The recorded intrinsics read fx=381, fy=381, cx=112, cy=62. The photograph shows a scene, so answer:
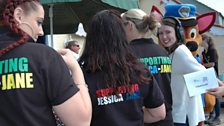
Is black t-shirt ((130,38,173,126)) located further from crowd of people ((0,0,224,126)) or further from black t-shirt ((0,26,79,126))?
black t-shirt ((0,26,79,126))

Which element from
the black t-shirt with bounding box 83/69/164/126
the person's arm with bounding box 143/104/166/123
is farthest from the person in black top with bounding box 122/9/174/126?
the black t-shirt with bounding box 83/69/164/126

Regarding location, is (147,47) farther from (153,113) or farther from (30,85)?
(30,85)

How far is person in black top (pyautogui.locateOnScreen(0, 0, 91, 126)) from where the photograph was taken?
5.59 ft

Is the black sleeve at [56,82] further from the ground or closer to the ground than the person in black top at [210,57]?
further from the ground

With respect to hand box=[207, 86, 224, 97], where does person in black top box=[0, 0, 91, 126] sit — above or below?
above

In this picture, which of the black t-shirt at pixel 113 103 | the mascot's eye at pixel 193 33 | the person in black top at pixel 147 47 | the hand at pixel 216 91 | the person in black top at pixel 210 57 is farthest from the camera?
the person in black top at pixel 210 57

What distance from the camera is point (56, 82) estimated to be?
172 cm

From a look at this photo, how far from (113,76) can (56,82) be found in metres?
0.67

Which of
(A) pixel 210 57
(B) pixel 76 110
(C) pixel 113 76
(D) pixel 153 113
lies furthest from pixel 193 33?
(A) pixel 210 57

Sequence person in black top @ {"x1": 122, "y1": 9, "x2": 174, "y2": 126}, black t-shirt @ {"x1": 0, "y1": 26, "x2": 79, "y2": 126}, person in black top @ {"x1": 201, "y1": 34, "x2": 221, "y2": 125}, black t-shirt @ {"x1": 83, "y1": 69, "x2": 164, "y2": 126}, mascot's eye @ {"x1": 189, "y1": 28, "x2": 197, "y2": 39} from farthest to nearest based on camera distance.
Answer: person in black top @ {"x1": 201, "y1": 34, "x2": 221, "y2": 125} < mascot's eye @ {"x1": 189, "y1": 28, "x2": 197, "y2": 39} < person in black top @ {"x1": 122, "y1": 9, "x2": 174, "y2": 126} < black t-shirt @ {"x1": 83, "y1": 69, "x2": 164, "y2": 126} < black t-shirt @ {"x1": 0, "y1": 26, "x2": 79, "y2": 126}

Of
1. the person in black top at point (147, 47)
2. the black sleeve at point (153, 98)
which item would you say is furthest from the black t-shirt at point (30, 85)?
the person in black top at point (147, 47)

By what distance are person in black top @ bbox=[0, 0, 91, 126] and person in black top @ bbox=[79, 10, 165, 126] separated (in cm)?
53

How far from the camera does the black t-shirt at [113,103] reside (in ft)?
7.63

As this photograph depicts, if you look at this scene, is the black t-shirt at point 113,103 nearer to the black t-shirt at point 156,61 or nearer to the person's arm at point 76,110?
the person's arm at point 76,110
